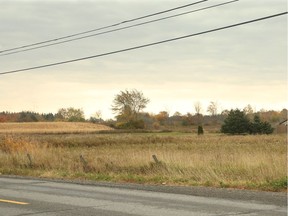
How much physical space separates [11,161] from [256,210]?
17850 mm

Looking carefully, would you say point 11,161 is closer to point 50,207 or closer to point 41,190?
point 41,190

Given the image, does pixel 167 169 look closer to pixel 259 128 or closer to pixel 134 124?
pixel 259 128

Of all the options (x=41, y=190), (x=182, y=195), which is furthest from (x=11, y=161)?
(x=182, y=195)

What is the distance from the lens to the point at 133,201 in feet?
37.9

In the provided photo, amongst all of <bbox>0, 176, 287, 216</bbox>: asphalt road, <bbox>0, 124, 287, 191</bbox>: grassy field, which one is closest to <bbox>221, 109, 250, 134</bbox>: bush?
<bbox>0, 124, 287, 191</bbox>: grassy field

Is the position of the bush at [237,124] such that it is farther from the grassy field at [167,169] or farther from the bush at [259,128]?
the grassy field at [167,169]

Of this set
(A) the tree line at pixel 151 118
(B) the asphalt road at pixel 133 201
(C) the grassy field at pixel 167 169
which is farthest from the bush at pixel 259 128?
A: (B) the asphalt road at pixel 133 201

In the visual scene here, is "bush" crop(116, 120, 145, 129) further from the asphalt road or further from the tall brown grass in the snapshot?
the asphalt road

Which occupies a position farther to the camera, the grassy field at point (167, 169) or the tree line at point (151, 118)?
the tree line at point (151, 118)

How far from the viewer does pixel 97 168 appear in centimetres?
2058

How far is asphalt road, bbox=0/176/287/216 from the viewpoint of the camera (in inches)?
387

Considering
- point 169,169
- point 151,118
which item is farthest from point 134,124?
point 169,169

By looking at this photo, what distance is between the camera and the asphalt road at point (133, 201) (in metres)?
9.83

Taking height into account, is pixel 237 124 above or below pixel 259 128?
above
